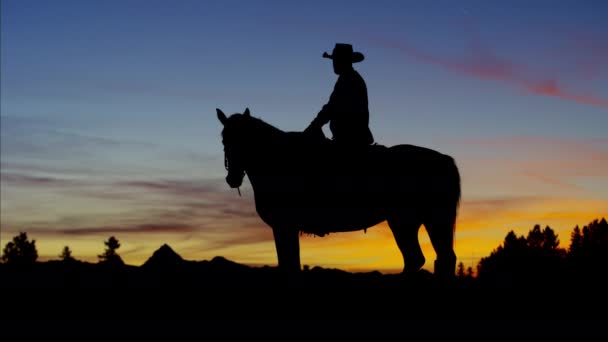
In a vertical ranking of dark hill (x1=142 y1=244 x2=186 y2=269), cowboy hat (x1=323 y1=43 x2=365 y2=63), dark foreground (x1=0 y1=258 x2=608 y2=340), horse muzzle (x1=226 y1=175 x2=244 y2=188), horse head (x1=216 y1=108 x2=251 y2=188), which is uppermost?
cowboy hat (x1=323 y1=43 x2=365 y2=63)

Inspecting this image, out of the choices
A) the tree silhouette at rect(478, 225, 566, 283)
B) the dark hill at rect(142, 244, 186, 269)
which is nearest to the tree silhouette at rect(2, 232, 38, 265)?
the tree silhouette at rect(478, 225, 566, 283)

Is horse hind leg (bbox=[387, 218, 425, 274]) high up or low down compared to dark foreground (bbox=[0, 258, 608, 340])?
up

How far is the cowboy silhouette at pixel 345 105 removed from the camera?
44.1 ft

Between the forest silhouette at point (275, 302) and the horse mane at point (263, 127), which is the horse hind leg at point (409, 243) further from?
the horse mane at point (263, 127)

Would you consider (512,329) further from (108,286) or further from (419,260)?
(108,286)

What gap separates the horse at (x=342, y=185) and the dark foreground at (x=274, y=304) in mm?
974

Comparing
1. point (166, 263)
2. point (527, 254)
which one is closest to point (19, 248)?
point (527, 254)

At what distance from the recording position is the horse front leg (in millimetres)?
12297

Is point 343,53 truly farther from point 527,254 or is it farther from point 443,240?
point 527,254

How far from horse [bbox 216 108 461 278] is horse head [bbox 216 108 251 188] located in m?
0.02

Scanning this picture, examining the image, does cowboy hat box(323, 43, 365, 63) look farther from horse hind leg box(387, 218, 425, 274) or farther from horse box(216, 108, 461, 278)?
horse hind leg box(387, 218, 425, 274)

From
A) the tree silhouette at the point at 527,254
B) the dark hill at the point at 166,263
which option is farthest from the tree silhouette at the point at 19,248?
the dark hill at the point at 166,263

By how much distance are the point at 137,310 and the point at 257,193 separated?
3.52 meters

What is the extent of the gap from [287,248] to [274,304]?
1692mm
